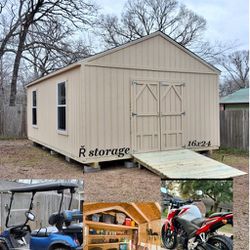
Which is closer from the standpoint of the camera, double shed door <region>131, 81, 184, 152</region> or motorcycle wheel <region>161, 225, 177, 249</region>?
motorcycle wheel <region>161, 225, 177, 249</region>

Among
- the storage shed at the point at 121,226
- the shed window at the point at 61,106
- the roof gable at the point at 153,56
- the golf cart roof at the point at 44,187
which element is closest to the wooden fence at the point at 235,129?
the roof gable at the point at 153,56

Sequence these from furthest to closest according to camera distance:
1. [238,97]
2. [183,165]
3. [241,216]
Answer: [238,97] < [183,165] < [241,216]

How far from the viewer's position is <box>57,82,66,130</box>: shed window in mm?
6270

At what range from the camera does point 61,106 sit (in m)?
6.42

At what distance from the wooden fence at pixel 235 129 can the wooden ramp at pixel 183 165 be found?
4.70ft

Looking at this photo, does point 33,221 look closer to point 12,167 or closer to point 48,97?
point 12,167

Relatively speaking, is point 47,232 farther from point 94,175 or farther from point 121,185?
point 94,175

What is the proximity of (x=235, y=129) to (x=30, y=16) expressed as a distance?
34.1 feet

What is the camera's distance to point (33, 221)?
2469 millimetres

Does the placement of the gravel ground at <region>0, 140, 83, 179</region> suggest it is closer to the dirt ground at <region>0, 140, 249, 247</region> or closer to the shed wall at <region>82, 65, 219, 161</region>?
the dirt ground at <region>0, 140, 249, 247</region>

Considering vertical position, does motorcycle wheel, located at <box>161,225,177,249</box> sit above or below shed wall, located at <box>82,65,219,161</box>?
below

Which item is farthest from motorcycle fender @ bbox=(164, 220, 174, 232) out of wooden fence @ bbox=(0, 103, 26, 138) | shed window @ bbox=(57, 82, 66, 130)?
wooden fence @ bbox=(0, 103, 26, 138)

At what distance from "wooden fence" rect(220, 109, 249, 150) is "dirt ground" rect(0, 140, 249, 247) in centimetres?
41

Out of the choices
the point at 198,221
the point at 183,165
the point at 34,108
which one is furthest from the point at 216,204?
the point at 34,108
